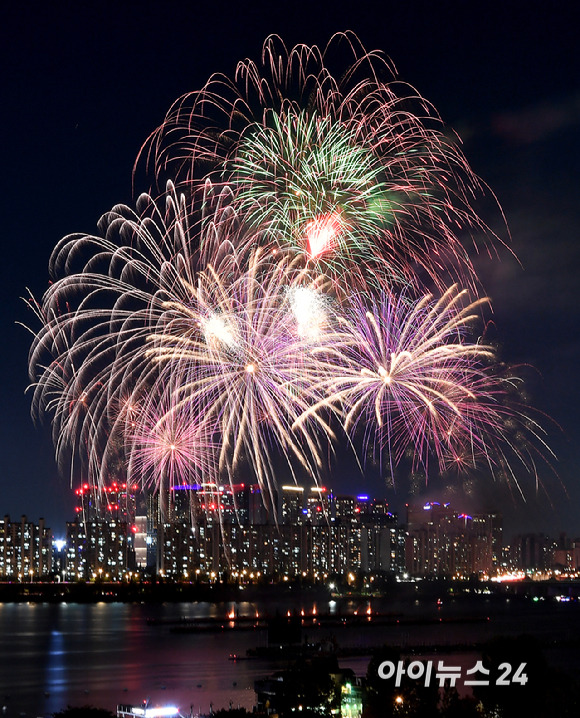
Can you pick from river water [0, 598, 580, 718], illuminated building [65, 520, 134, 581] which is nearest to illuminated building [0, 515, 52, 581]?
illuminated building [65, 520, 134, 581]

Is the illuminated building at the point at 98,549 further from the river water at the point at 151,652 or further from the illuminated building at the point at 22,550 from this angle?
the river water at the point at 151,652

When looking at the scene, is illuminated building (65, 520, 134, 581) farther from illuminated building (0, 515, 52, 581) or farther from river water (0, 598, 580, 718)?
river water (0, 598, 580, 718)

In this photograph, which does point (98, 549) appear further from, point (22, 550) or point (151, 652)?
point (151, 652)

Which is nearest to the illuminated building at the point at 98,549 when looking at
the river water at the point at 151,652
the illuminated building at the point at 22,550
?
the illuminated building at the point at 22,550

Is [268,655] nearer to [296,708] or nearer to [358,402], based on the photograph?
[296,708]

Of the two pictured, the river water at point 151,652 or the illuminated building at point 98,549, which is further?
the illuminated building at point 98,549
